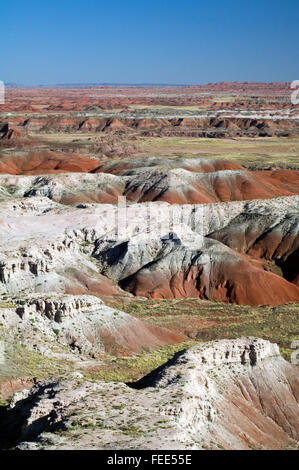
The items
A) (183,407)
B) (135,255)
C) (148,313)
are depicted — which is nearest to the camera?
(183,407)

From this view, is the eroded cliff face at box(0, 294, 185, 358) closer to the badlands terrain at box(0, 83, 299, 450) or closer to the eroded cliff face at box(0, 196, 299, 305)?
the badlands terrain at box(0, 83, 299, 450)

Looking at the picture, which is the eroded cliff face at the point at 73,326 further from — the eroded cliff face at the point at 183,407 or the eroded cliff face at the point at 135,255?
the eroded cliff face at the point at 135,255

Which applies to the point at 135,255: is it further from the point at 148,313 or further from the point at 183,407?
the point at 183,407

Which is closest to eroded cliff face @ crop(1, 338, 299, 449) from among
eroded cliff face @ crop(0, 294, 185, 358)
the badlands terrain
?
the badlands terrain

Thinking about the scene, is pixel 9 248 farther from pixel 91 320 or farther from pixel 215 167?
pixel 215 167

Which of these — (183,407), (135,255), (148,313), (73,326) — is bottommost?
(148,313)

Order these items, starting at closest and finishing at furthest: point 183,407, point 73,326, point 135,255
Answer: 1. point 183,407
2. point 73,326
3. point 135,255

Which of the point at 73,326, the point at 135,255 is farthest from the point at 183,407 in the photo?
the point at 135,255
